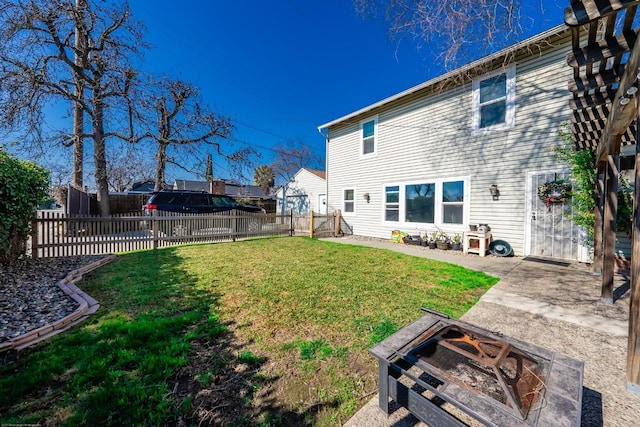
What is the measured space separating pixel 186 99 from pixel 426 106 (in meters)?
12.5

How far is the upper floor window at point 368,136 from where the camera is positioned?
10117 millimetres

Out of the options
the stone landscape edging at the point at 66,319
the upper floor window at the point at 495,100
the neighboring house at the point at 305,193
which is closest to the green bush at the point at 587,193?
the upper floor window at the point at 495,100

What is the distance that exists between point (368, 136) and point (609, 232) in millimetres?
7933

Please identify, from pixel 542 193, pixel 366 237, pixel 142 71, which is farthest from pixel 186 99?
pixel 542 193

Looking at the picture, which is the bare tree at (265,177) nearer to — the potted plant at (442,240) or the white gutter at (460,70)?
the white gutter at (460,70)

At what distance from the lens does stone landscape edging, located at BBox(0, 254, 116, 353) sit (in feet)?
7.53

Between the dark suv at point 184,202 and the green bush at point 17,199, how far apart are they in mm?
3371

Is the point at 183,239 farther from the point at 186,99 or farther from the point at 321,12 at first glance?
the point at 186,99

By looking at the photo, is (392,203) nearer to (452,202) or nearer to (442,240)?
(452,202)

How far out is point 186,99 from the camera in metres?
13.9

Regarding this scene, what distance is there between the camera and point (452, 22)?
3.35 meters

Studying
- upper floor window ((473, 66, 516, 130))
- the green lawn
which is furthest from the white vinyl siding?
the green lawn

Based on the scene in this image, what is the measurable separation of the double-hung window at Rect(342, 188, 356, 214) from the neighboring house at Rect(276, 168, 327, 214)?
1920 mm

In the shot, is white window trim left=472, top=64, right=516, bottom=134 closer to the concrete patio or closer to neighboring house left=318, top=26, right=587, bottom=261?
neighboring house left=318, top=26, right=587, bottom=261
